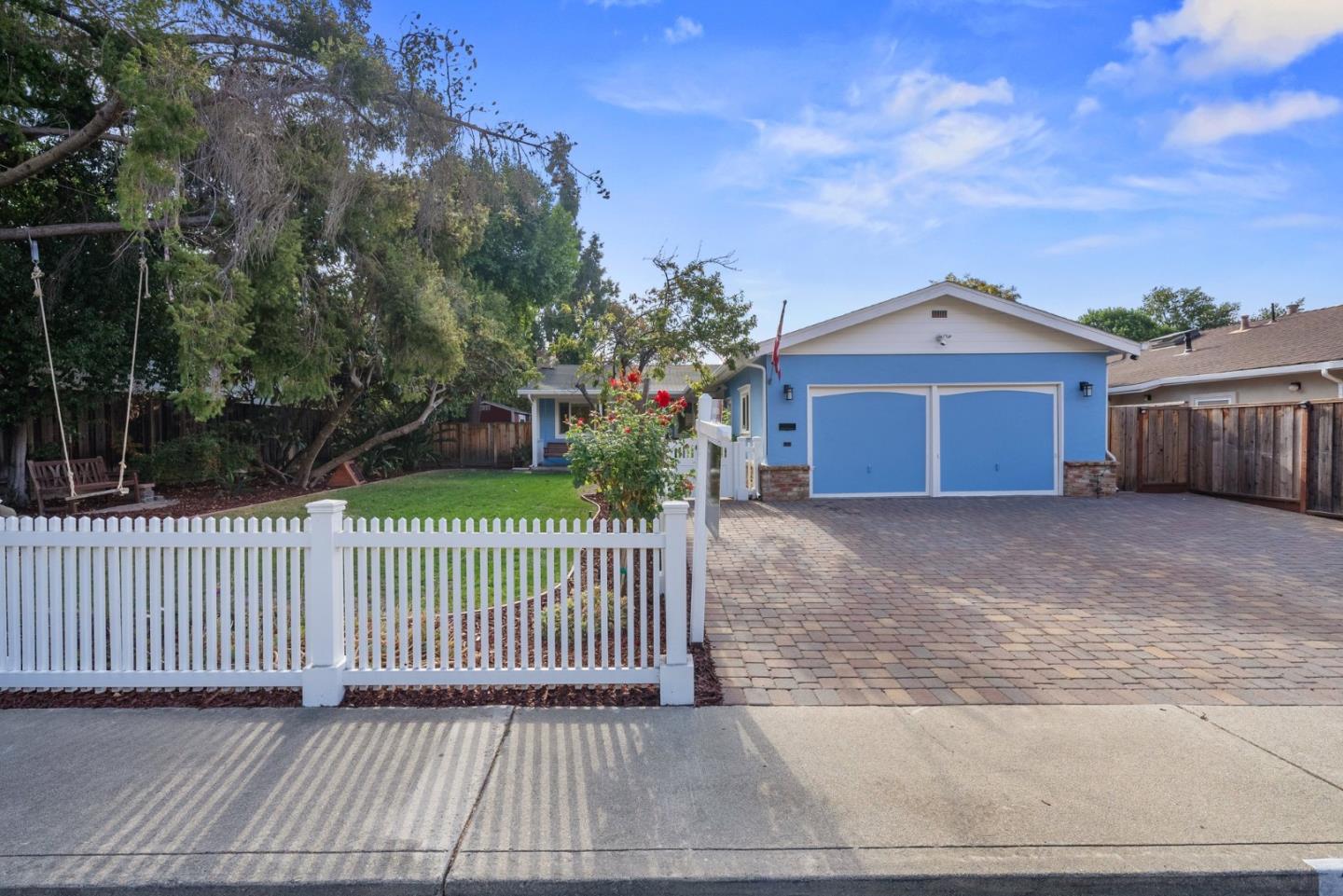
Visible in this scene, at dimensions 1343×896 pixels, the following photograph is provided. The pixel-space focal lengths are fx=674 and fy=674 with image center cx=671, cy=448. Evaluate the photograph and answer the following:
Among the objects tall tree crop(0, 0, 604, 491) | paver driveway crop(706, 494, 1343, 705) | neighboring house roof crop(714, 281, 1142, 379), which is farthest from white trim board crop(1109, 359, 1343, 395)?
tall tree crop(0, 0, 604, 491)

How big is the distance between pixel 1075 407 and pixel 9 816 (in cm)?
1485

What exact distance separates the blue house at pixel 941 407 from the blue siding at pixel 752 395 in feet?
2.20

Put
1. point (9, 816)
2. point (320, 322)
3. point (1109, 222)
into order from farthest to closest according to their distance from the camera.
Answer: point (1109, 222) < point (320, 322) < point (9, 816)

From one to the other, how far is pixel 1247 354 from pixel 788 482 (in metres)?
10.9

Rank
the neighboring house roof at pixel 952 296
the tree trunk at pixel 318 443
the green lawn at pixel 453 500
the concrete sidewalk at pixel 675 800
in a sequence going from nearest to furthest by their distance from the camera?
1. the concrete sidewalk at pixel 675 800
2. the green lawn at pixel 453 500
3. the neighboring house roof at pixel 952 296
4. the tree trunk at pixel 318 443

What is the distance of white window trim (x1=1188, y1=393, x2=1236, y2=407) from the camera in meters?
14.7

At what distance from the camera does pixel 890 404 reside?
42.6ft

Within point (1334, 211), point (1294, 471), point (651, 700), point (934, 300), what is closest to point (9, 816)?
point (651, 700)

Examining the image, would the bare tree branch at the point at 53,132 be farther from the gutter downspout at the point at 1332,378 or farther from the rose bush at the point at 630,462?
the gutter downspout at the point at 1332,378

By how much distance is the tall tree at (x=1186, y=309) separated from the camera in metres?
43.6

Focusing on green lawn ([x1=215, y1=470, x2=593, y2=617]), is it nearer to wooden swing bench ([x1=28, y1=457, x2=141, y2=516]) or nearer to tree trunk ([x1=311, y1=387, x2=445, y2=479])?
tree trunk ([x1=311, y1=387, x2=445, y2=479])

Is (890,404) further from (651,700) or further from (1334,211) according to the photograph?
(1334,211)

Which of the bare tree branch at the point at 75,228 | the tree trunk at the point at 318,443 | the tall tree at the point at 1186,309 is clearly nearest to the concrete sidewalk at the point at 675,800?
the bare tree branch at the point at 75,228

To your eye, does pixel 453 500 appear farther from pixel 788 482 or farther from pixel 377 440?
pixel 788 482
